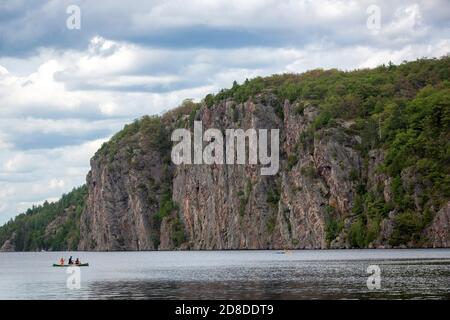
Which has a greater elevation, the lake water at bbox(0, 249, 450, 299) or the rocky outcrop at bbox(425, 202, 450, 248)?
the rocky outcrop at bbox(425, 202, 450, 248)

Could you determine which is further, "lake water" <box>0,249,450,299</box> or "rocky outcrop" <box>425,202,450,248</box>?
"rocky outcrop" <box>425,202,450,248</box>

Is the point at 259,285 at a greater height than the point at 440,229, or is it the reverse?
the point at 440,229

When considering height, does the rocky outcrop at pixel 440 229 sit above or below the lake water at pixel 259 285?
above

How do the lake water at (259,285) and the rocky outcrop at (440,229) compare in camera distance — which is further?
the rocky outcrop at (440,229)

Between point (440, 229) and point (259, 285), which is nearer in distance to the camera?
point (259, 285)
